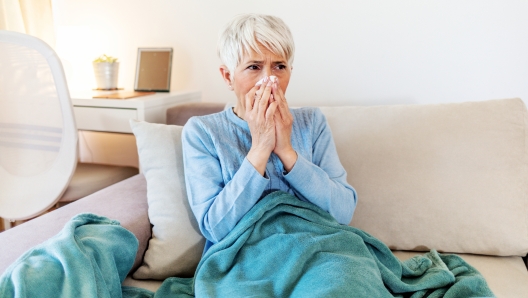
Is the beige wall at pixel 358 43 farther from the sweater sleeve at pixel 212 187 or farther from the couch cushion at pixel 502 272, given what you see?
the sweater sleeve at pixel 212 187

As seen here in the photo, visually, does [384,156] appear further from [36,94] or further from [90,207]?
[36,94]

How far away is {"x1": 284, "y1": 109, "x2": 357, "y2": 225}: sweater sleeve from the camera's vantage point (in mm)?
1143

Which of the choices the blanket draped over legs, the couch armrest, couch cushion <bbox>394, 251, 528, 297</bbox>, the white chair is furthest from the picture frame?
couch cushion <bbox>394, 251, 528, 297</bbox>

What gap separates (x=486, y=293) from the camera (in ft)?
3.47

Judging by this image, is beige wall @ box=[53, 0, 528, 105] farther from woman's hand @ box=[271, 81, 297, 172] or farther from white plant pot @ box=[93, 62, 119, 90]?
woman's hand @ box=[271, 81, 297, 172]

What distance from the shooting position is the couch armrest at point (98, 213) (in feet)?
3.50

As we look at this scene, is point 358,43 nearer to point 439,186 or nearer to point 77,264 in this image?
point 439,186

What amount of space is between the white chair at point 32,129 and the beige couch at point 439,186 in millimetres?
332

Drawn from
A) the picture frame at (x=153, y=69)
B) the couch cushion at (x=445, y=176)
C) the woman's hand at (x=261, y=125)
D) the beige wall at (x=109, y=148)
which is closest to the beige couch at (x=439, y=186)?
the couch cushion at (x=445, y=176)

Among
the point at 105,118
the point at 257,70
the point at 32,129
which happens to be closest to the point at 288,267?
the point at 257,70

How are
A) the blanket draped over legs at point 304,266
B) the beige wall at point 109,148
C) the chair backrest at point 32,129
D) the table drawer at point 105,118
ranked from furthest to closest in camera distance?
1. the beige wall at point 109,148
2. the table drawer at point 105,118
3. the chair backrest at point 32,129
4. the blanket draped over legs at point 304,266

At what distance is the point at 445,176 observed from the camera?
1.35m

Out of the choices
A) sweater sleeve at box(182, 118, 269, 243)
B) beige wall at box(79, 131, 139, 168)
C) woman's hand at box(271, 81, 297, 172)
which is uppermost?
woman's hand at box(271, 81, 297, 172)

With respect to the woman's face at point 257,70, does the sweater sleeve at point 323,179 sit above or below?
below
